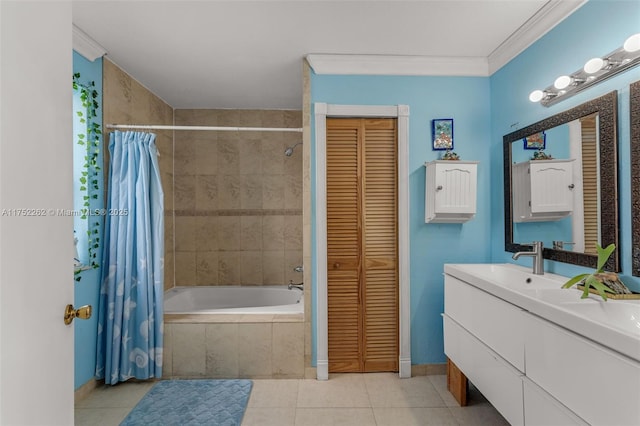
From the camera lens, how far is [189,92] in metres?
3.27

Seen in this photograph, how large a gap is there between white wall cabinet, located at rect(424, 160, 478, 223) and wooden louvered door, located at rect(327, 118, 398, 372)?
1.01ft

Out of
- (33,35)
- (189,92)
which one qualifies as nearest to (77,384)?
(33,35)

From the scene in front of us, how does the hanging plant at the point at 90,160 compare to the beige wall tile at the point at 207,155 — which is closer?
the hanging plant at the point at 90,160

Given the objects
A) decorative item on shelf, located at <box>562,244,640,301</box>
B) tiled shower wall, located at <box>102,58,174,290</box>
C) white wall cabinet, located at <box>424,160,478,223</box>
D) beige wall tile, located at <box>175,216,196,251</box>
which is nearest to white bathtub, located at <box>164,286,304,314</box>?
tiled shower wall, located at <box>102,58,174,290</box>

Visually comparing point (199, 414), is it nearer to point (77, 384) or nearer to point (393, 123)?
point (77, 384)

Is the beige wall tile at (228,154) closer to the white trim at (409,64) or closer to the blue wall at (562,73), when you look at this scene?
the white trim at (409,64)

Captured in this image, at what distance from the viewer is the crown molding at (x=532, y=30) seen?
1895 millimetres

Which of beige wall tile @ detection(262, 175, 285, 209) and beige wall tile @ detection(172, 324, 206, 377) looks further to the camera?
beige wall tile @ detection(262, 175, 285, 209)

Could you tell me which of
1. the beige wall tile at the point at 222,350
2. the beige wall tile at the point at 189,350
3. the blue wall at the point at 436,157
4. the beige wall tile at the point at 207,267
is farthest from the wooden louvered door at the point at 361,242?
the beige wall tile at the point at 207,267

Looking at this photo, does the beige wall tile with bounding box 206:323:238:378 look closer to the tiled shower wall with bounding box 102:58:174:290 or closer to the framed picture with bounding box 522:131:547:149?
the tiled shower wall with bounding box 102:58:174:290

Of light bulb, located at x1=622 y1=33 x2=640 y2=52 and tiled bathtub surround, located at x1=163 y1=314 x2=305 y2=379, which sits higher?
light bulb, located at x1=622 y1=33 x2=640 y2=52

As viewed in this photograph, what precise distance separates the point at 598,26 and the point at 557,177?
759 mm

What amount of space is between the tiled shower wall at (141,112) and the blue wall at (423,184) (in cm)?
197

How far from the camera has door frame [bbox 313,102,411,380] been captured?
2562 millimetres
